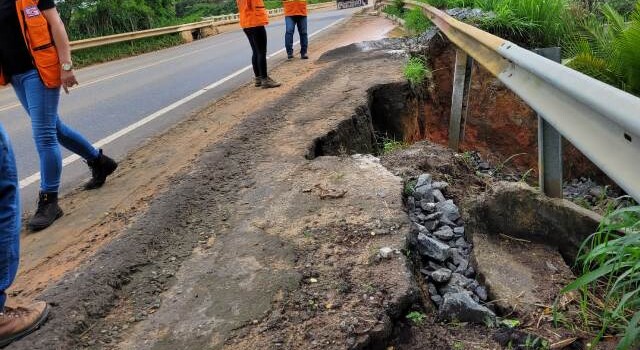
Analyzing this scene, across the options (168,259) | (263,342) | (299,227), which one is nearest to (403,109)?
(299,227)

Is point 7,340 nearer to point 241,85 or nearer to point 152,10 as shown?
point 241,85

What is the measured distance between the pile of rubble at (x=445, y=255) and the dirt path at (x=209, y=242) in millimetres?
165

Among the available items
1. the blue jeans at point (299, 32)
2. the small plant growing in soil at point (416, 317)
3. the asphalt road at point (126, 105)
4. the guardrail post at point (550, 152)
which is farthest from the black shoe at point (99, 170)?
the blue jeans at point (299, 32)

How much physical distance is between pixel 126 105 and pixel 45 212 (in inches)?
167

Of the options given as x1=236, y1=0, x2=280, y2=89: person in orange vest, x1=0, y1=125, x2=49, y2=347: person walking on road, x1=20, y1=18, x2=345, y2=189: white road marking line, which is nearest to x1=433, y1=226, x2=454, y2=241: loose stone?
x1=0, y1=125, x2=49, y2=347: person walking on road

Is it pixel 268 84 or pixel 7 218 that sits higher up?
pixel 7 218

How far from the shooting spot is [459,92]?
4434 millimetres

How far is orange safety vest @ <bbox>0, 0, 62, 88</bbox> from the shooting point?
3.23 metres

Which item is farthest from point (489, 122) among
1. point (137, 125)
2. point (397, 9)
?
point (397, 9)

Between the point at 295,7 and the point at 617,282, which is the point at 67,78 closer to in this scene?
the point at 617,282

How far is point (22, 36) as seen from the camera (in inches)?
132

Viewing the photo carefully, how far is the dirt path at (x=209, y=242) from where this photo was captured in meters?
2.19

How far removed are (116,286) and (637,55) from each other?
4407mm

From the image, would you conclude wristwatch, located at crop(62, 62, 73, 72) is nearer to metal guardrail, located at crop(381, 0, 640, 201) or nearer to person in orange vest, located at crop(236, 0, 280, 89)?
metal guardrail, located at crop(381, 0, 640, 201)
